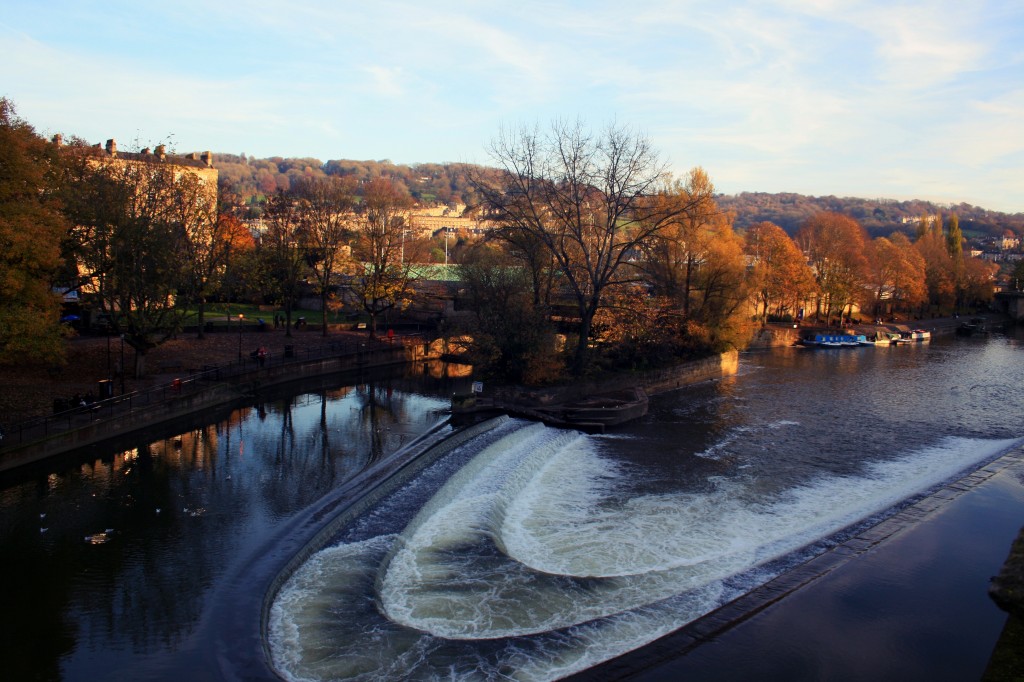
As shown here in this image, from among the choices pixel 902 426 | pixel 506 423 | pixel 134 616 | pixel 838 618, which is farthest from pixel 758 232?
pixel 134 616

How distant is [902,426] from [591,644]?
1080 inches

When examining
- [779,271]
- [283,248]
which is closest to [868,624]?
[283,248]

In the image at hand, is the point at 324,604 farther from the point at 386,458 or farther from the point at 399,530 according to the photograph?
the point at 386,458

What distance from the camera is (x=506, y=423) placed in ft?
105

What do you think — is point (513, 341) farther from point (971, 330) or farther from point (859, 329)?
point (971, 330)

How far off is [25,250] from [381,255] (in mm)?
27230

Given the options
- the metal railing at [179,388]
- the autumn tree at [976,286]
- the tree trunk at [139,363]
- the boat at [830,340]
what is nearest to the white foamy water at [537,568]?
the metal railing at [179,388]

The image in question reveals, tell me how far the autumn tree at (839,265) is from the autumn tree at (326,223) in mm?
53729

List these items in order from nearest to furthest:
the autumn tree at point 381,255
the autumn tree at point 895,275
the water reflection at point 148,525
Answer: the water reflection at point 148,525 < the autumn tree at point 381,255 < the autumn tree at point 895,275

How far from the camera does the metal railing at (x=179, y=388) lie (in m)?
25.7

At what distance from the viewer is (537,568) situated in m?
17.6

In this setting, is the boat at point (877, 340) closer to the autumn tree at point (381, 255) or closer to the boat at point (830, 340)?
the boat at point (830, 340)

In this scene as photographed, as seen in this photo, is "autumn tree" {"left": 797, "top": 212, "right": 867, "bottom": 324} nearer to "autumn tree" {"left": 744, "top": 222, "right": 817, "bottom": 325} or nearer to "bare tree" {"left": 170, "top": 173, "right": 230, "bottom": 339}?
"autumn tree" {"left": 744, "top": 222, "right": 817, "bottom": 325}

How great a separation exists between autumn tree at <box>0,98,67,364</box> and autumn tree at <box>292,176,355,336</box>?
21.6 m
